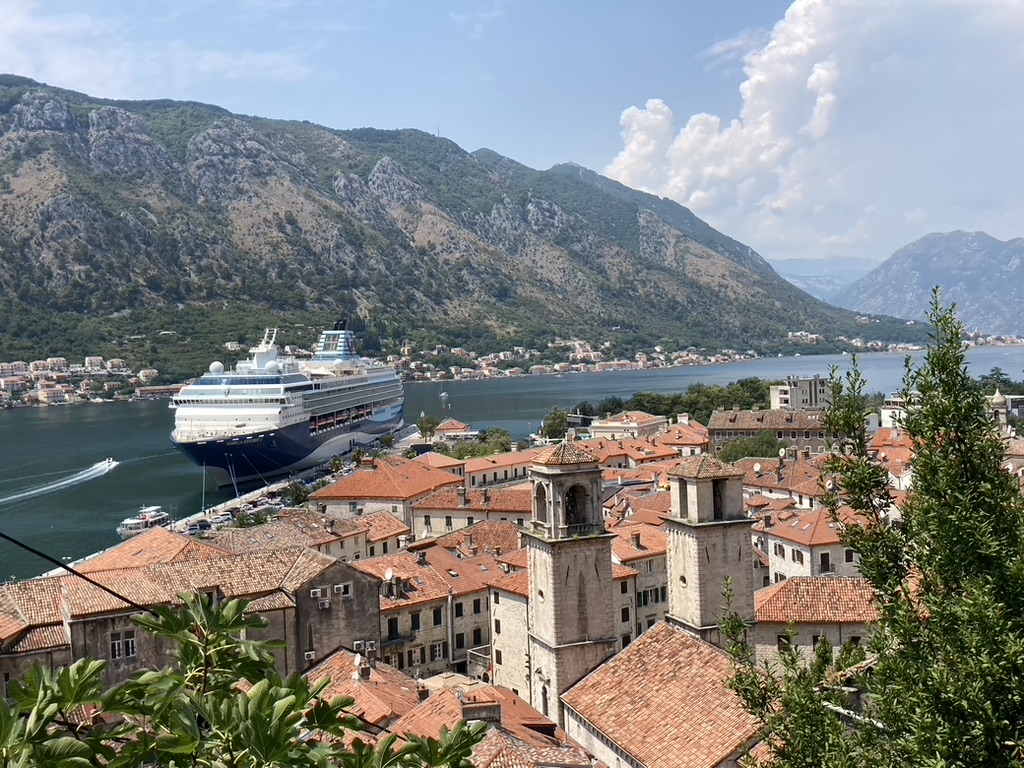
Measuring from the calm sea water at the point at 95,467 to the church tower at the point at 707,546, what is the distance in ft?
30.0

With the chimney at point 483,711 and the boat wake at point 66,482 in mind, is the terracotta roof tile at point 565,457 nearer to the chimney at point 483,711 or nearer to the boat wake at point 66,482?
the chimney at point 483,711

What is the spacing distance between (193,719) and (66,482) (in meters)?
75.1

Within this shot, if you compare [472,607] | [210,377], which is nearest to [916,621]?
[472,607]

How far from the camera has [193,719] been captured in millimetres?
4664

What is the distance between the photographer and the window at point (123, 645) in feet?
59.1

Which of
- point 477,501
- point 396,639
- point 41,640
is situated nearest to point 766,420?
point 477,501

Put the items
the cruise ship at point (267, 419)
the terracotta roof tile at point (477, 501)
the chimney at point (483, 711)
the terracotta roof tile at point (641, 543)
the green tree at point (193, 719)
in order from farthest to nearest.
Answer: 1. the cruise ship at point (267, 419)
2. the terracotta roof tile at point (477, 501)
3. the terracotta roof tile at point (641, 543)
4. the chimney at point (483, 711)
5. the green tree at point (193, 719)

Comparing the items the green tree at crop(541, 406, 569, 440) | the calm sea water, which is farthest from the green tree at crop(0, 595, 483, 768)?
the green tree at crop(541, 406, 569, 440)

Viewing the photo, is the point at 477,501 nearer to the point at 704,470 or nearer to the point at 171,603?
the point at 171,603

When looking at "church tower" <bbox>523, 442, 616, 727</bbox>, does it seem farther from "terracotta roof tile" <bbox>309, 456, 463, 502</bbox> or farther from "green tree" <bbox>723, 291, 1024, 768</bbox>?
"terracotta roof tile" <bbox>309, 456, 463, 502</bbox>

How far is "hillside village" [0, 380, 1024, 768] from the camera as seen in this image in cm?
1552

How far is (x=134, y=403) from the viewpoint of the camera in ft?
492

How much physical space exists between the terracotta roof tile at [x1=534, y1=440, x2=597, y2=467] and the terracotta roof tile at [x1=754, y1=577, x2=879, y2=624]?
283 inches

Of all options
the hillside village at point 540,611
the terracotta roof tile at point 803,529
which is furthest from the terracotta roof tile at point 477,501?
the terracotta roof tile at point 803,529
